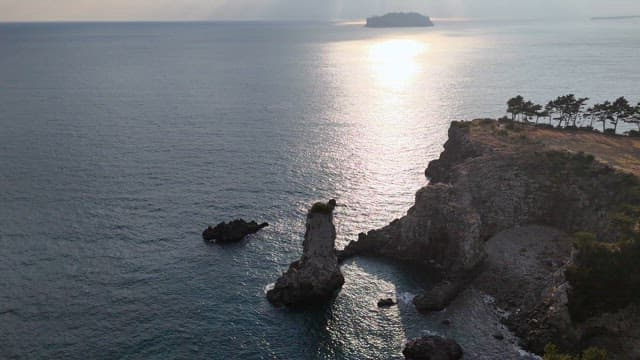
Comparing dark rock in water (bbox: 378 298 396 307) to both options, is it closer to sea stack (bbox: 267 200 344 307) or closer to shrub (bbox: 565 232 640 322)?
sea stack (bbox: 267 200 344 307)

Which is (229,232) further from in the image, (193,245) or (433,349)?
(433,349)

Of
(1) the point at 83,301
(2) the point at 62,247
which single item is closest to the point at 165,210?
(2) the point at 62,247

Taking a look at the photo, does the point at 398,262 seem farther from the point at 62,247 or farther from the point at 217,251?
the point at 62,247

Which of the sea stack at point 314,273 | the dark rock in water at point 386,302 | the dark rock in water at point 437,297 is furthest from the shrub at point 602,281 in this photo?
the sea stack at point 314,273

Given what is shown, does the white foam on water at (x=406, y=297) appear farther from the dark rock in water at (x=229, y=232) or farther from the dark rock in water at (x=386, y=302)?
the dark rock in water at (x=229, y=232)

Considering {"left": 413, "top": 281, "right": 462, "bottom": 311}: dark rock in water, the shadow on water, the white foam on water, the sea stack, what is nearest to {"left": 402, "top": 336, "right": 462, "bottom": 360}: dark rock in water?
the shadow on water
